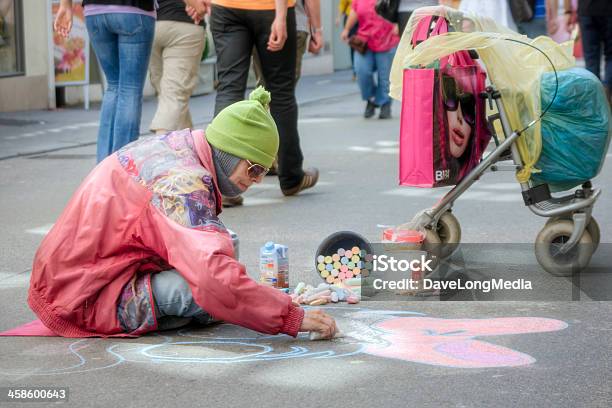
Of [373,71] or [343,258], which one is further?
[373,71]

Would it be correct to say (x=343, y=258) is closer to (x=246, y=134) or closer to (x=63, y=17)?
(x=246, y=134)

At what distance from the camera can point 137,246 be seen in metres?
4.13

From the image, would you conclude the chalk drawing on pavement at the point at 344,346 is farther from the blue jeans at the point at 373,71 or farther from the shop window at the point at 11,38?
the shop window at the point at 11,38

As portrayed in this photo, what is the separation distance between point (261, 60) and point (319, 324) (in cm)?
335

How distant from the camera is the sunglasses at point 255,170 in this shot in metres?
4.17

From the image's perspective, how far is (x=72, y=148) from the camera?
1056 cm

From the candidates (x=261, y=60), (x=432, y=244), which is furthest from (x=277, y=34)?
(x=432, y=244)

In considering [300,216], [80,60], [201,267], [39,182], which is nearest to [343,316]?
[201,267]

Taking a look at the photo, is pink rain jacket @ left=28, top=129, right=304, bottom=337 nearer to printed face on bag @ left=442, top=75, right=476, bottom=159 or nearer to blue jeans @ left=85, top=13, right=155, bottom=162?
printed face on bag @ left=442, top=75, right=476, bottom=159

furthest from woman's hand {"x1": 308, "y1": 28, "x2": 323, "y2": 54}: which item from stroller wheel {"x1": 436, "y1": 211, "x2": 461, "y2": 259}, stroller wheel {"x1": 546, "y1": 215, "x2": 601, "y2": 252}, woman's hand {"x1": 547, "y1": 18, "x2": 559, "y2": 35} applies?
woman's hand {"x1": 547, "y1": 18, "x2": 559, "y2": 35}

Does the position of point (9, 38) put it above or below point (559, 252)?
above

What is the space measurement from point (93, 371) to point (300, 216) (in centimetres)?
309

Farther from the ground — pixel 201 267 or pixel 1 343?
pixel 201 267

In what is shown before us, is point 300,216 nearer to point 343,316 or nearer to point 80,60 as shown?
point 343,316
